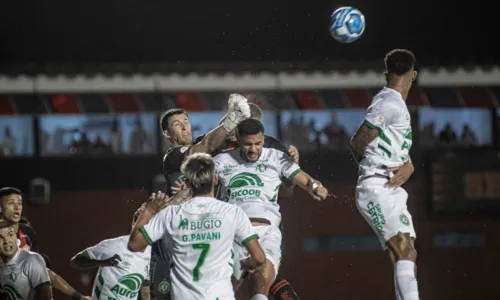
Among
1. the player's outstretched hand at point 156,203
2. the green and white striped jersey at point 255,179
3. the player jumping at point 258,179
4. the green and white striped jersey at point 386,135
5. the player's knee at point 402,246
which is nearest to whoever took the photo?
the player's outstretched hand at point 156,203

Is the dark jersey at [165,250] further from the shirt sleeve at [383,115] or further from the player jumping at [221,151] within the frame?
the shirt sleeve at [383,115]

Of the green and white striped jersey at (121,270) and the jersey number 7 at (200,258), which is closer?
the jersey number 7 at (200,258)

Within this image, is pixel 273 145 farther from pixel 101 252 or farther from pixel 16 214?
pixel 16 214

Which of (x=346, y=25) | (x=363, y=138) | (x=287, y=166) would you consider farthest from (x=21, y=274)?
(x=346, y=25)

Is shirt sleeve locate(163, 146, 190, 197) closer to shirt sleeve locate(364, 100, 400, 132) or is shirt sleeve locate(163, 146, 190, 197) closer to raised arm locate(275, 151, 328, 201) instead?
raised arm locate(275, 151, 328, 201)

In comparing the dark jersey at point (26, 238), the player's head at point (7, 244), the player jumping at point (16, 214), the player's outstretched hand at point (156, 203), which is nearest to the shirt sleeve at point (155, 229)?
the player's outstretched hand at point (156, 203)

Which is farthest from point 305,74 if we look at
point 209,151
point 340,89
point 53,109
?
point 209,151

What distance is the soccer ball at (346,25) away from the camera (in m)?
11.4

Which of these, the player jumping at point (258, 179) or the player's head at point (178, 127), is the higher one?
the player's head at point (178, 127)

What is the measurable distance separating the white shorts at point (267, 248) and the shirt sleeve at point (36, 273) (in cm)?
215

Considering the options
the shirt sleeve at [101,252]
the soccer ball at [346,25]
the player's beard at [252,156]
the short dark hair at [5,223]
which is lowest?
the shirt sleeve at [101,252]

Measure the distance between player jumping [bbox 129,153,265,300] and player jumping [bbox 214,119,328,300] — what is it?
1.51 meters

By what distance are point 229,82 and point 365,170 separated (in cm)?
1134

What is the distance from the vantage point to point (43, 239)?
64.7ft
